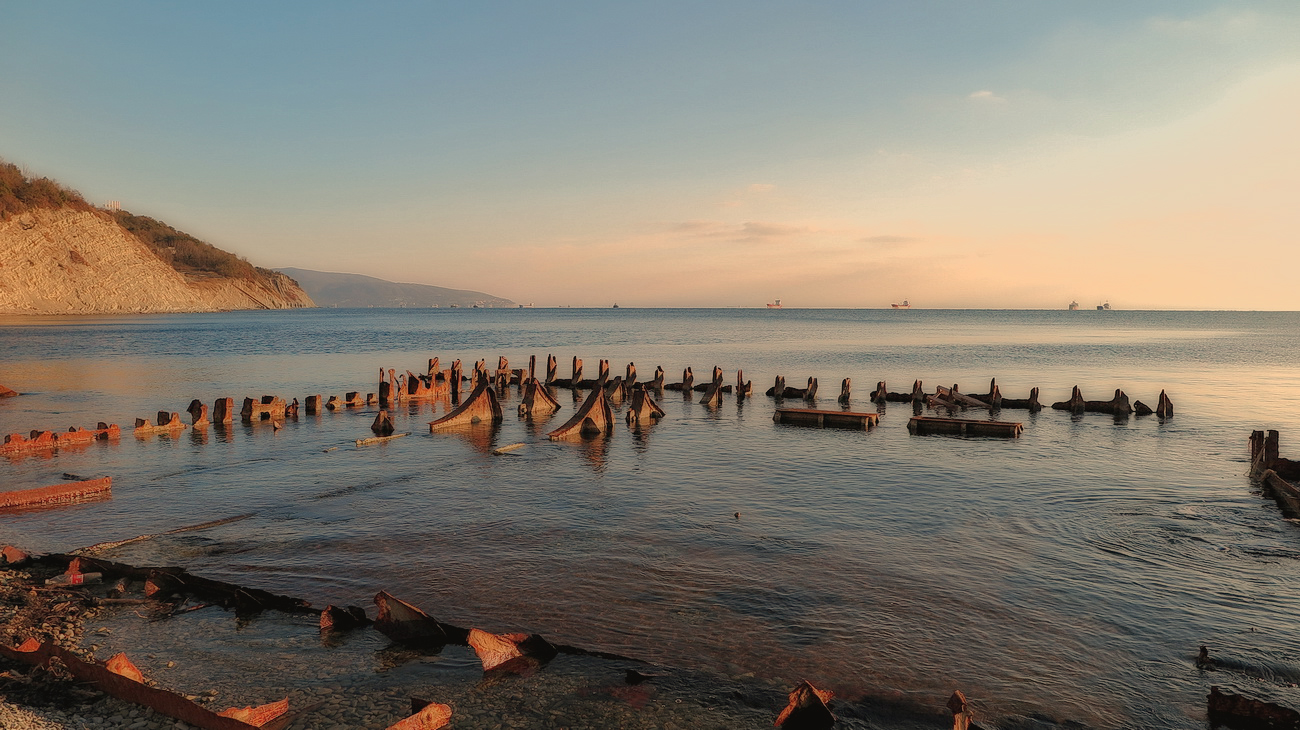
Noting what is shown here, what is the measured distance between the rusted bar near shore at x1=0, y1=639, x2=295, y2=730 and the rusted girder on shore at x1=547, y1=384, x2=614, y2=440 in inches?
634

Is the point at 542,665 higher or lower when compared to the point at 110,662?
lower

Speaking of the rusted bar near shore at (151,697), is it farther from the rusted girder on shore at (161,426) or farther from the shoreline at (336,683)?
the rusted girder on shore at (161,426)

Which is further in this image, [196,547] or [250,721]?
[196,547]

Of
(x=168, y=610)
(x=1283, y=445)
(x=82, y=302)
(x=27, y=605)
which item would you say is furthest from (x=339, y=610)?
(x=82, y=302)

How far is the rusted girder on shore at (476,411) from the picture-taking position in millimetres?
24297

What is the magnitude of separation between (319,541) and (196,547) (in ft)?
5.76

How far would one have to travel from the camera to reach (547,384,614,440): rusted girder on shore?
2317 centimetres

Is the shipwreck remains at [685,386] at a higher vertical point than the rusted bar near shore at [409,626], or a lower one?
higher

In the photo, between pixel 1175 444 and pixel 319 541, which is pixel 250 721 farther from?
pixel 1175 444

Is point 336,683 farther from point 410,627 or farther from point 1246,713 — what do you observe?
point 1246,713

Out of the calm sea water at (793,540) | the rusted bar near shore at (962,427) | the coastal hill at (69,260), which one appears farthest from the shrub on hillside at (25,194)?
the rusted bar near shore at (962,427)

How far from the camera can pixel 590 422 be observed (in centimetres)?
2403

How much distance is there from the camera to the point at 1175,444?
23.2m

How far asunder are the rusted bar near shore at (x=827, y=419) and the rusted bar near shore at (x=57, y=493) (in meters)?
20.2
